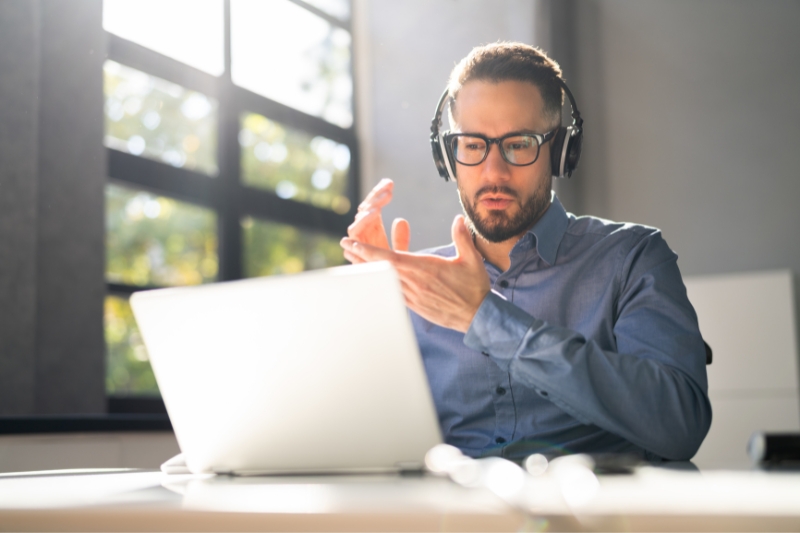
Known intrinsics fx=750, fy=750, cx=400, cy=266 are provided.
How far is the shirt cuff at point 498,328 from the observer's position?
1.04 meters

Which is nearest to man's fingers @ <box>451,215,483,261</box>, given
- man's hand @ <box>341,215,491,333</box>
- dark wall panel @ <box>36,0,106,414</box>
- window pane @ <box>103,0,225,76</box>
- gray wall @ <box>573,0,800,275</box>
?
man's hand @ <box>341,215,491,333</box>

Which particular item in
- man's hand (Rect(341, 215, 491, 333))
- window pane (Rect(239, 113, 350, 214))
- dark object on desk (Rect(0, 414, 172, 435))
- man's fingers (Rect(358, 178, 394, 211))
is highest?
window pane (Rect(239, 113, 350, 214))

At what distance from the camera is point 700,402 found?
116 cm

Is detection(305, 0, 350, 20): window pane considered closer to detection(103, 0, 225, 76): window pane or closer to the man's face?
detection(103, 0, 225, 76): window pane

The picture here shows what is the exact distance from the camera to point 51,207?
2621 mm

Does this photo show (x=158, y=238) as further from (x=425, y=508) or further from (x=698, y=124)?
(x=425, y=508)

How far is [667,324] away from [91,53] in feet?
8.05

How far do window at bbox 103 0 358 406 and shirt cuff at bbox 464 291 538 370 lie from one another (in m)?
2.37

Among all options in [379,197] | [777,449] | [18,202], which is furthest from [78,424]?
[777,449]

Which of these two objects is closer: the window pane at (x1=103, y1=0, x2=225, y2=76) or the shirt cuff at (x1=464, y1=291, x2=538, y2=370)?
the shirt cuff at (x1=464, y1=291, x2=538, y2=370)

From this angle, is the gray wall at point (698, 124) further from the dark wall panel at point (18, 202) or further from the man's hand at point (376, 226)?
the man's hand at point (376, 226)

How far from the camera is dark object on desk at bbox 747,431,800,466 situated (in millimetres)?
716

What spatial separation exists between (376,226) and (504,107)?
378mm

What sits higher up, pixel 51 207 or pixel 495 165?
pixel 51 207
